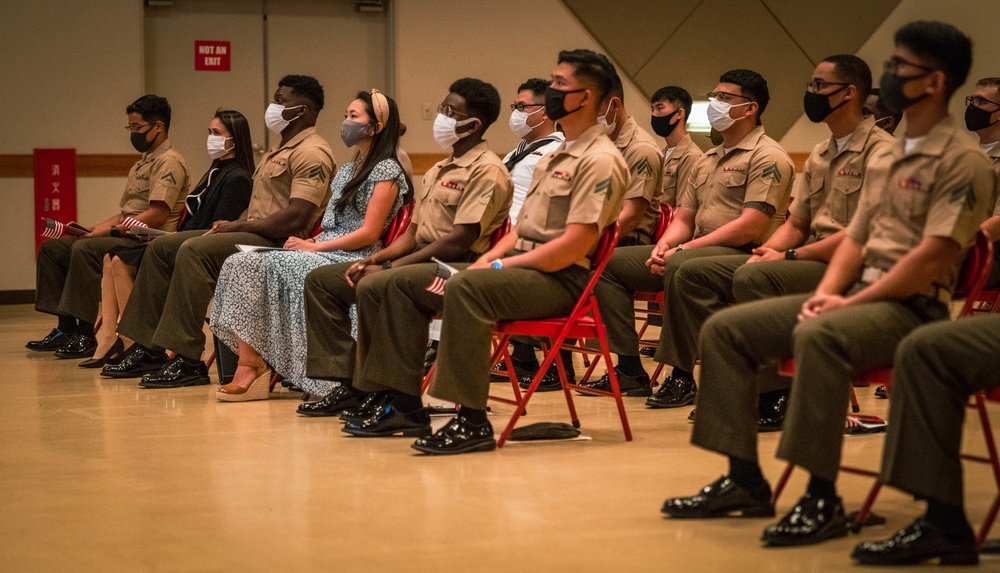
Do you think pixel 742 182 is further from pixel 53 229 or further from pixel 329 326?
pixel 53 229

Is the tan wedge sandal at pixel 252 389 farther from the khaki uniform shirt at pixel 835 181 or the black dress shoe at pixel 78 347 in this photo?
the khaki uniform shirt at pixel 835 181

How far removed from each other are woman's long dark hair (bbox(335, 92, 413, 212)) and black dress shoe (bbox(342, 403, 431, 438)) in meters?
1.09

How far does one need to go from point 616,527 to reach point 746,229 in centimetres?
226

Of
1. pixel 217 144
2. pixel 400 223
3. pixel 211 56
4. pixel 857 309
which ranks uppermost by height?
pixel 211 56

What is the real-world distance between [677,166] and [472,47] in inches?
176

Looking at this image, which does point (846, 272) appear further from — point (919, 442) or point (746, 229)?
point (746, 229)

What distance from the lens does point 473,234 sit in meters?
4.73

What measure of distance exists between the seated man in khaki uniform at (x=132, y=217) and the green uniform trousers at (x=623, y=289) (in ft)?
9.11

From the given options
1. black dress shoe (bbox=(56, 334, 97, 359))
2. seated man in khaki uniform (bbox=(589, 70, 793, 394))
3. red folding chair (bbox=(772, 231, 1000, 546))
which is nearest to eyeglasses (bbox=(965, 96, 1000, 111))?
seated man in khaki uniform (bbox=(589, 70, 793, 394))

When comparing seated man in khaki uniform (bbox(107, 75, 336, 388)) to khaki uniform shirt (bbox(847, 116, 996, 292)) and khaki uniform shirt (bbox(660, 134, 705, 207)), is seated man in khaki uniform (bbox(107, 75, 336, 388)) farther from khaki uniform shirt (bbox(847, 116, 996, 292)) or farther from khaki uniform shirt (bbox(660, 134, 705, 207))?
khaki uniform shirt (bbox(847, 116, 996, 292))

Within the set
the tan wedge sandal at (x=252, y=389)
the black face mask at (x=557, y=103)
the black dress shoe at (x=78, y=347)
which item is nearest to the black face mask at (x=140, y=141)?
the black dress shoe at (x=78, y=347)

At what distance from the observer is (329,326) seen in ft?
16.5

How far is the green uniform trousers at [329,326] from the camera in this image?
499 centimetres

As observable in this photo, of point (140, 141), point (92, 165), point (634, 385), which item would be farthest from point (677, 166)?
point (92, 165)
